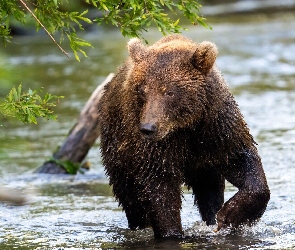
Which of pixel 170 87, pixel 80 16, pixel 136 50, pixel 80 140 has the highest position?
pixel 80 16

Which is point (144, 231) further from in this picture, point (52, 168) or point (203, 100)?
point (52, 168)

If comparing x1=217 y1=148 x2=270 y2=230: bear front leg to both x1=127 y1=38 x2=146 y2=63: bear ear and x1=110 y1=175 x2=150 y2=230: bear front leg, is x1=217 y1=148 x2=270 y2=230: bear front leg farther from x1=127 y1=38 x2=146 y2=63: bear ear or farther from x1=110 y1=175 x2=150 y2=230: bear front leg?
x1=127 y1=38 x2=146 y2=63: bear ear

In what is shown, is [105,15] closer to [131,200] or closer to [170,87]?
[170,87]

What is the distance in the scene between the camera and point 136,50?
5.59m

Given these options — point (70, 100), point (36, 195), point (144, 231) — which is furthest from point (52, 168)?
point (70, 100)

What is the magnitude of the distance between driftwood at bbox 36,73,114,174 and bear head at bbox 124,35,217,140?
4.17 metres

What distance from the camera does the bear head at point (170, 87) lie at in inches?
199

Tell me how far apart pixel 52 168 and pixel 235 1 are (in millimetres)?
36430

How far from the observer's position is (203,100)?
521 cm

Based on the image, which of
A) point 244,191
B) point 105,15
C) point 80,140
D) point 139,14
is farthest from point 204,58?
point 80,140

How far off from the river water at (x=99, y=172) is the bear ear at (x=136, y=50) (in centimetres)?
121

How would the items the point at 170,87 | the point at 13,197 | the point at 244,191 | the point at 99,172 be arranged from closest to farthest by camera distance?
the point at 13,197 → the point at 170,87 → the point at 244,191 → the point at 99,172

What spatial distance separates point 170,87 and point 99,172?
5.04 m

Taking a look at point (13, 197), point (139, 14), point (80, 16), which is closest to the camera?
point (13, 197)
